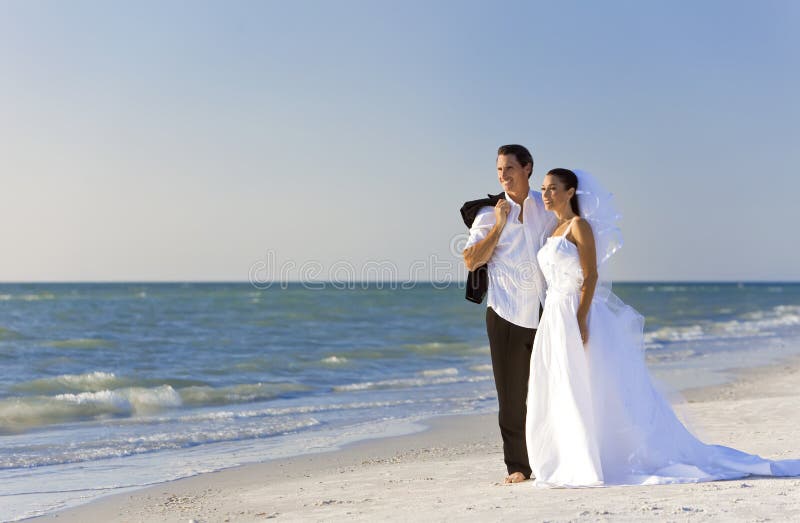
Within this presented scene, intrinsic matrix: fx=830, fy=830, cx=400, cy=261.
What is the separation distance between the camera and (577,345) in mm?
4574

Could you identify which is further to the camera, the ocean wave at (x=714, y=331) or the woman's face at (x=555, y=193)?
the ocean wave at (x=714, y=331)

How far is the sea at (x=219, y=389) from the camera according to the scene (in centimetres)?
719

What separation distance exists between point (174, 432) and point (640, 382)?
5.69 metres

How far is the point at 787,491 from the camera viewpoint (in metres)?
4.15

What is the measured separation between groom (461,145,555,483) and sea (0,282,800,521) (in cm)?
302

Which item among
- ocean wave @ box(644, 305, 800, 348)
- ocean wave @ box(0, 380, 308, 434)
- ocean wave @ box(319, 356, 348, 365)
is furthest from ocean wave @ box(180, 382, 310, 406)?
ocean wave @ box(644, 305, 800, 348)

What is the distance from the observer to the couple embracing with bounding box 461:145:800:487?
4.53 m

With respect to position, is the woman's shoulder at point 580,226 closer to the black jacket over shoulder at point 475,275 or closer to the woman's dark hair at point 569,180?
the woman's dark hair at point 569,180

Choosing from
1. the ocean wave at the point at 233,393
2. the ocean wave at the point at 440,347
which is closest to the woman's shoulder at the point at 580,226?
the ocean wave at the point at 233,393

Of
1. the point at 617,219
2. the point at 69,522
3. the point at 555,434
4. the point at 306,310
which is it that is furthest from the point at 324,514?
the point at 306,310

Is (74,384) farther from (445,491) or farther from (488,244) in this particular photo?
(488,244)

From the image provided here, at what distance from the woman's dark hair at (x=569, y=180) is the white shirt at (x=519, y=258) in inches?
7.9

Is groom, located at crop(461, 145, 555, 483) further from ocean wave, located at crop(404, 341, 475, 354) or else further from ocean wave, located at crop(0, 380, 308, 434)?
ocean wave, located at crop(404, 341, 475, 354)

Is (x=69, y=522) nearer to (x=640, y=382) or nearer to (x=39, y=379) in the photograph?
(x=640, y=382)
